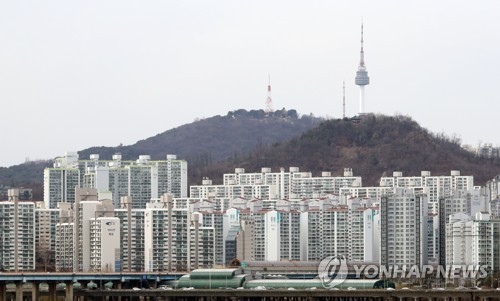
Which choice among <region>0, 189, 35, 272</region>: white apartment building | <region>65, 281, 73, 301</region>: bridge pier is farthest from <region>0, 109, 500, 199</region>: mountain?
<region>65, 281, 73, 301</region>: bridge pier

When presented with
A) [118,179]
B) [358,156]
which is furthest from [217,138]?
[118,179]

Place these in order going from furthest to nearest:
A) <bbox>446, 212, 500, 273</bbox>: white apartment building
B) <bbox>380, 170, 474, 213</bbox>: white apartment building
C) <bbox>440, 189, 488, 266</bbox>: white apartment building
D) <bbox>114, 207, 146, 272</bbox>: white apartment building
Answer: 1. <bbox>380, 170, 474, 213</bbox>: white apartment building
2. <bbox>440, 189, 488, 266</bbox>: white apartment building
3. <bbox>114, 207, 146, 272</bbox>: white apartment building
4. <bbox>446, 212, 500, 273</bbox>: white apartment building

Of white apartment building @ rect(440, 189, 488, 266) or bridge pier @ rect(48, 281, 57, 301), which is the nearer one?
bridge pier @ rect(48, 281, 57, 301)

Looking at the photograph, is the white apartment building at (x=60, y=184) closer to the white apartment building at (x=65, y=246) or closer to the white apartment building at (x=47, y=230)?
the white apartment building at (x=47, y=230)

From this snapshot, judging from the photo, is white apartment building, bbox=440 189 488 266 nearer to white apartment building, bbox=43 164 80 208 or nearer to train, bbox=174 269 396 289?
white apartment building, bbox=43 164 80 208

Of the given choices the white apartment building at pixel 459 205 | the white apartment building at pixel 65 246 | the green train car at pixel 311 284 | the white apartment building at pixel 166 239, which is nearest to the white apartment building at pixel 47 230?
the white apartment building at pixel 65 246

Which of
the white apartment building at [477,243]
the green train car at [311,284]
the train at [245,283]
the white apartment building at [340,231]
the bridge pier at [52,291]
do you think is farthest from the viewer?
the white apartment building at [340,231]
